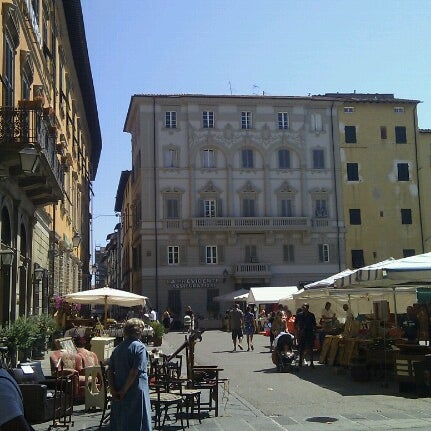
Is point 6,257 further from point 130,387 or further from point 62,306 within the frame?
point 62,306

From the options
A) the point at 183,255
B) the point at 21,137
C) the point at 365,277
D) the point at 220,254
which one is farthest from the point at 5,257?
the point at 220,254

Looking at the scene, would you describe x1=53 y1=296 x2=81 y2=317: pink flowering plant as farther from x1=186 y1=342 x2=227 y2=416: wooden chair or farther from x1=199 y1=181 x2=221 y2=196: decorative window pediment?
x1=199 y1=181 x2=221 y2=196: decorative window pediment

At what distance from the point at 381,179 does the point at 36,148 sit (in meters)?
43.9

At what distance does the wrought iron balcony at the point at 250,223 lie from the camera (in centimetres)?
4956

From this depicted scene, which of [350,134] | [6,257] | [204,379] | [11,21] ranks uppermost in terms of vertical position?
[350,134]

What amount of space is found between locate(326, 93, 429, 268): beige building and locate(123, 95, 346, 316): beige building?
1736 millimetres

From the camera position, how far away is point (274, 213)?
51.4 metres

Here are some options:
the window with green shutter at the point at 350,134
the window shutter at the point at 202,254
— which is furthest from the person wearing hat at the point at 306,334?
the window with green shutter at the point at 350,134

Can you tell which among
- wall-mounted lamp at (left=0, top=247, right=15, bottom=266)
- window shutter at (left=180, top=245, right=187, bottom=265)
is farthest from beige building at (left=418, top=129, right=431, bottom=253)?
wall-mounted lamp at (left=0, top=247, right=15, bottom=266)

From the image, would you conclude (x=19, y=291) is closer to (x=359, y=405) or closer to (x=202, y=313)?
(x=359, y=405)

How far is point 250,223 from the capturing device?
50188 mm

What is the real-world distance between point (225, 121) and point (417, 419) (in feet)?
143

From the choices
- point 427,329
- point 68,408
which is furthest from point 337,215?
point 68,408

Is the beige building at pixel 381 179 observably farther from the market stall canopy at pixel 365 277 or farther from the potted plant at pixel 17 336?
the potted plant at pixel 17 336
